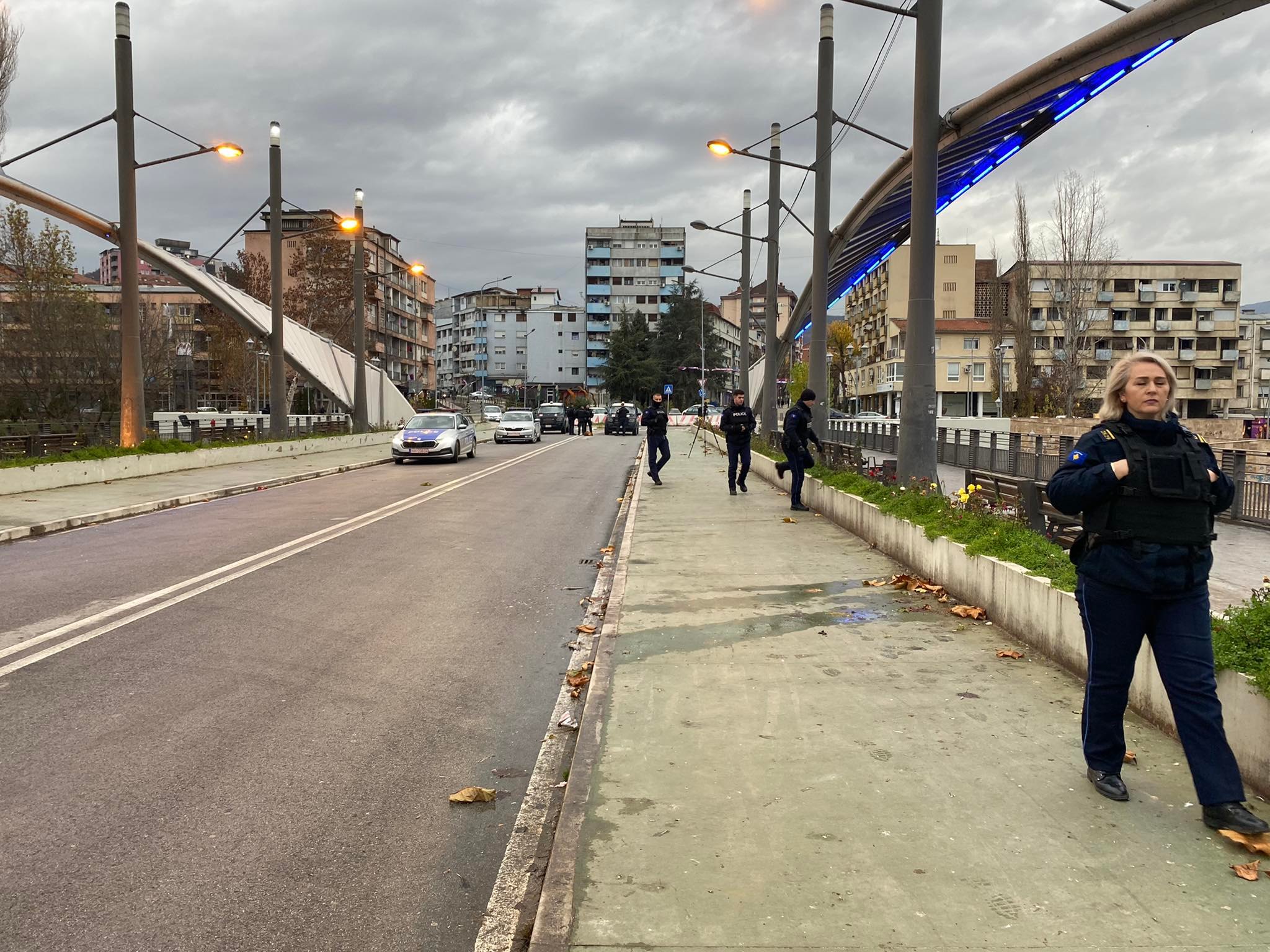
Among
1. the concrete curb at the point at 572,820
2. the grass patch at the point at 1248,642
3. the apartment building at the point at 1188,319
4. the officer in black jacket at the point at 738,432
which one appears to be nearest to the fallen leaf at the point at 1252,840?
the grass patch at the point at 1248,642

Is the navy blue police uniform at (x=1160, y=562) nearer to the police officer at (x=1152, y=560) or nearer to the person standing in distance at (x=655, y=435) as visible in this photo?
the police officer at (x=1152, y=560)

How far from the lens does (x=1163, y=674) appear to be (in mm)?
3967

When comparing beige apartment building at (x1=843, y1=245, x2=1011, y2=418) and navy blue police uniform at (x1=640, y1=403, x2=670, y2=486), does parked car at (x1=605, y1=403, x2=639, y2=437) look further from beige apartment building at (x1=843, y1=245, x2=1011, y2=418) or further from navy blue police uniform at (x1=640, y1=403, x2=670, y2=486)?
navy blue police uniform at (x1=640, y1=403, x2=670, y2=486)

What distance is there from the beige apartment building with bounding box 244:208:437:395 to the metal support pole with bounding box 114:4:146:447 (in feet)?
184

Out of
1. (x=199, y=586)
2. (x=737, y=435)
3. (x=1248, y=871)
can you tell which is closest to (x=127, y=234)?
(x=737, y=435)

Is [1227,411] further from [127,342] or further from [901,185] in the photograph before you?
[127,342]

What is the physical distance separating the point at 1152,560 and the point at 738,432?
1435 cm

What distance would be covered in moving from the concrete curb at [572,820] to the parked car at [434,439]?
71.3 ft

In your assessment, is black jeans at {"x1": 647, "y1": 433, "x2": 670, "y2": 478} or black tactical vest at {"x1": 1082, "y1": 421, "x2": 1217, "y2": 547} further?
black jeans at {"x1": 647, "y1": 433, "x2": 670, "y2": 478}

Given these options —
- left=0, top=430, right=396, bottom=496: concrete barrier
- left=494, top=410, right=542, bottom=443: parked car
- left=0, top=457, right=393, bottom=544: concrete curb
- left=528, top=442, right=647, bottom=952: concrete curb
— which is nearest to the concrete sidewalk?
left=528, top=442, right=647, bottom=952: concrete curb

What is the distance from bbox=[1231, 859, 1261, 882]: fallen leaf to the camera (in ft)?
11.0

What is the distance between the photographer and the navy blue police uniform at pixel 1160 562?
12.5 ft

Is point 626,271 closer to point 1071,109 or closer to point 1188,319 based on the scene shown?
point 1188,319

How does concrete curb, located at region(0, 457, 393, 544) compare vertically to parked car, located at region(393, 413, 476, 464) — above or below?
below
